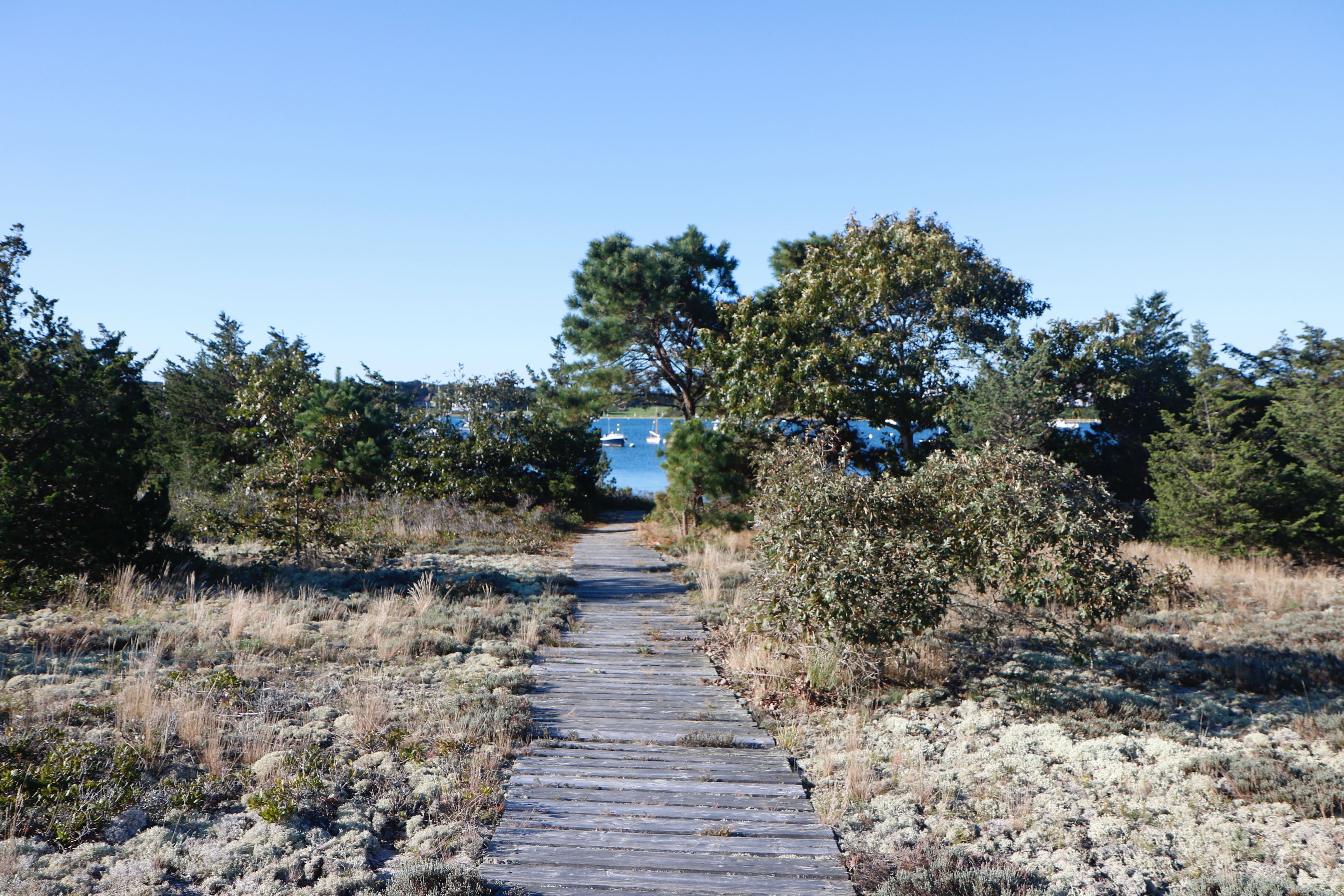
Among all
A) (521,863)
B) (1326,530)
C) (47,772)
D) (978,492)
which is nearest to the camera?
(521,863)

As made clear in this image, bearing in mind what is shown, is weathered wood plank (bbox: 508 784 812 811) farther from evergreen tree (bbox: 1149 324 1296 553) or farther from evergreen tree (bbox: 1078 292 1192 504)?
evergreen tree (bbox: 1078 292 1192 504)

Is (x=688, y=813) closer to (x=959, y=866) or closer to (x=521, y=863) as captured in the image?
(x=521, y=863)

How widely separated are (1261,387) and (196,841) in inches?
877

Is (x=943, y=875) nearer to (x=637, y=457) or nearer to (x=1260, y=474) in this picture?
(x=1260, y=474)

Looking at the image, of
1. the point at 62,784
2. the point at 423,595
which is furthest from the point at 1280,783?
the point at 423,595

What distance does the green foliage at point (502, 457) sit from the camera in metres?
20.1

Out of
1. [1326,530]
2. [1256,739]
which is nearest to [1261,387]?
[1326,530]

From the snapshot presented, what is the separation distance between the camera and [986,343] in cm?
1786

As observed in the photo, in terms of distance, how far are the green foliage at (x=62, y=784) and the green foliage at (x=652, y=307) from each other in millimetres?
16251

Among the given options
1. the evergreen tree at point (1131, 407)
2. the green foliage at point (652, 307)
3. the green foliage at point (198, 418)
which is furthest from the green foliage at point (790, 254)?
the green foliage at point (198, 418)

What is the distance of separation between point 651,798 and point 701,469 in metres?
12.0

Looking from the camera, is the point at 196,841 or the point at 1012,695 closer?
the point at 196,841

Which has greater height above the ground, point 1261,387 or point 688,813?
point 1261,387

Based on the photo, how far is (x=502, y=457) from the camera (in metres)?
20.9
